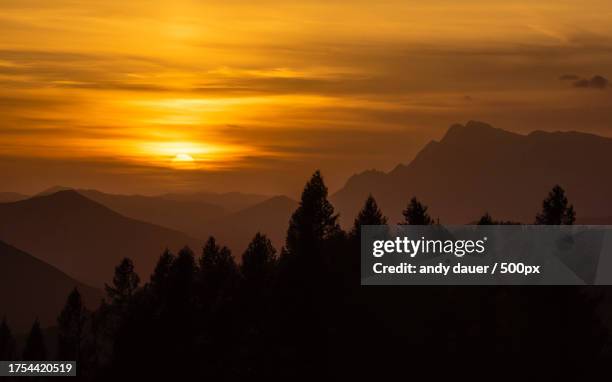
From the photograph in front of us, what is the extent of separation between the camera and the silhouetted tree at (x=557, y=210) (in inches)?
3932

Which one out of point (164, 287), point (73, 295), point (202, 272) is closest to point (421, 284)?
point (164, 287)

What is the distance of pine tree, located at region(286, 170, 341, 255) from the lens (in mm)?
84625

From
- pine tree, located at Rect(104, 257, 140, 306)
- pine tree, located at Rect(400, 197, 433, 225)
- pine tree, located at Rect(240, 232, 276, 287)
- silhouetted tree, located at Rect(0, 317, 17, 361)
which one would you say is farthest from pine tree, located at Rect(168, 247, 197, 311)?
silhouetted tree, located at Rect(0, 317, 17, 361)

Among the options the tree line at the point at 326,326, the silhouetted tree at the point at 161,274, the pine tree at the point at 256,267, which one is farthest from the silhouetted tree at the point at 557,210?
the silhouetted tree at the point at 161,274

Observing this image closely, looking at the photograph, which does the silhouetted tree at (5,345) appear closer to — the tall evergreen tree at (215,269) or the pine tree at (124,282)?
the pine tree at (124,282)

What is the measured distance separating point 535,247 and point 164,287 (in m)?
33.0

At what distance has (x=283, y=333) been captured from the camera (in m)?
81.4

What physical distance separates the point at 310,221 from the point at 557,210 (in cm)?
2388

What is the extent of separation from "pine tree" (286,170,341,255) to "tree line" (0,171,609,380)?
0.33 ft

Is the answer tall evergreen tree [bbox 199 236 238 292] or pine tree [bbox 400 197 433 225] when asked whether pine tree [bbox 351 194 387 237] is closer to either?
pine tree [bbox 400 197 433 225]

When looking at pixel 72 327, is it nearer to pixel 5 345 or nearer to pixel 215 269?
pixel 5 345

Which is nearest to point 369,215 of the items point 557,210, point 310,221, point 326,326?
point 557,210

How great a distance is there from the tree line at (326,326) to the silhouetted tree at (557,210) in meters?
8.90

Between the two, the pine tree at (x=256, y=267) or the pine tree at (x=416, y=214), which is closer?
the pine tree at (x=256, y=267)
